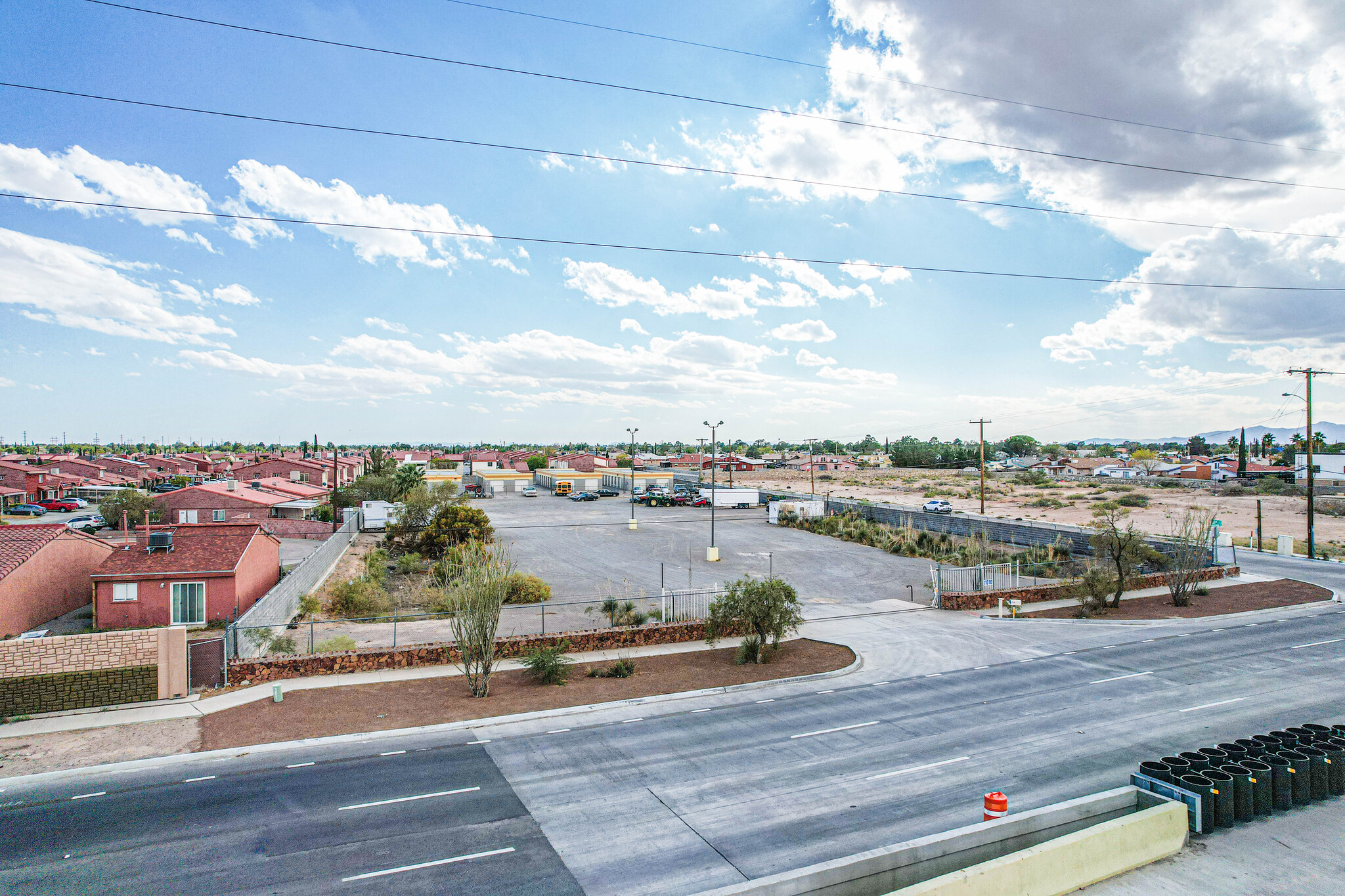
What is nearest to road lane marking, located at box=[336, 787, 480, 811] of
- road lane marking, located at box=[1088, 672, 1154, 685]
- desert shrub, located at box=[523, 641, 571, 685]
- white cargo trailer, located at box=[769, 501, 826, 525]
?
desert shrub, located at box=[523, 641, 571, 685]

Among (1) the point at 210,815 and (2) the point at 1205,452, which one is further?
(2) the point at 1205,452

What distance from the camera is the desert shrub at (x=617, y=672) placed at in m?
20.3

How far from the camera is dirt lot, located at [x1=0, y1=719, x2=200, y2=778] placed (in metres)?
14.1

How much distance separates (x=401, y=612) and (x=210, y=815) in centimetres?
1701

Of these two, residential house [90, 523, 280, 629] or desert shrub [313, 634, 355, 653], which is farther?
residential house [90, 523, 280, 629]

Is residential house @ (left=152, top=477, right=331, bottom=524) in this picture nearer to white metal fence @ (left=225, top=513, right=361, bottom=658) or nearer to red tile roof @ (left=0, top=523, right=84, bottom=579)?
white metal fence @ (left=225, top=513, right=361, bottom=658)

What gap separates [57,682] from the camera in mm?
17141

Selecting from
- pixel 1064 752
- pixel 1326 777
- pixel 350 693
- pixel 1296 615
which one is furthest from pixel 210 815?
pixel 1296 615

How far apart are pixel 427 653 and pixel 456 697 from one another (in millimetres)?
3453

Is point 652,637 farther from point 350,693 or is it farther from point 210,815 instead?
point 210,815

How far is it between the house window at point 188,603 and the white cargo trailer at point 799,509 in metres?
44.8

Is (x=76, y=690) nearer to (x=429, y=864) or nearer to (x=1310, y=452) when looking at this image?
(x=429, y=864)

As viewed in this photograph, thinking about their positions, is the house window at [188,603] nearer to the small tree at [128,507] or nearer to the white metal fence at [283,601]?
the white metal fence at [283,601]

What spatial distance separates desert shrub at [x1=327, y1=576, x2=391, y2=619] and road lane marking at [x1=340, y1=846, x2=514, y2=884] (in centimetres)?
1915
